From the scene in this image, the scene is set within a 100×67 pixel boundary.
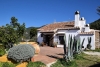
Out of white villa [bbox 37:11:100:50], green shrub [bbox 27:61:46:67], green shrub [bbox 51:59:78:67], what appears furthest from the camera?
white villa [bbox 37:11:100:50]

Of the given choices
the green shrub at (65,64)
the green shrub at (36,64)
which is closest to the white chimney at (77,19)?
the green shrub at (65,64)

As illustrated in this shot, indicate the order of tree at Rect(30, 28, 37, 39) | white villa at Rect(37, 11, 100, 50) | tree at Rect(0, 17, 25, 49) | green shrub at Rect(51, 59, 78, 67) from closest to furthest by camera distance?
green shrub at Rect(51, 59, 78, 67), tree at Rect(0, 17, 25, 49), white villa at Rect(37, 11, 100, 50), tree at Rect(30, 28, 37, 39)

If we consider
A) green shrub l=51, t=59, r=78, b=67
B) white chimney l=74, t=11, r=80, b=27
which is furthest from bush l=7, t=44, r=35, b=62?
white chimney l=74, t=11, r=80, b=27

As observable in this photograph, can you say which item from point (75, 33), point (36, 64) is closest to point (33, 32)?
point (75, 33)

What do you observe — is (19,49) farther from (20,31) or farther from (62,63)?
(20,31)

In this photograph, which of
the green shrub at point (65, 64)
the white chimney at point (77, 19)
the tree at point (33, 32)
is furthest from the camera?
the tree at point (33, 32)

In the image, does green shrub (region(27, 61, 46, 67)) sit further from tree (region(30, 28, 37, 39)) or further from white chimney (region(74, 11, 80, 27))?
tree (region(30, 28, 37, 39))

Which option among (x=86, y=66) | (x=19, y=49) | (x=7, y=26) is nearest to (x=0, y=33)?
(x=7, y=26)

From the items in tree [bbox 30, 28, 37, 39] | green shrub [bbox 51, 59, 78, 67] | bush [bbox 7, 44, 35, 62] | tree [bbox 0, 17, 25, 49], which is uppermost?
tree [bbox 30, 28, 37, 39]

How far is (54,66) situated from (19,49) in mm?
3656

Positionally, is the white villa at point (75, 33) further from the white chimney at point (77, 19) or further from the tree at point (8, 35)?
the tree at point (8, 35)

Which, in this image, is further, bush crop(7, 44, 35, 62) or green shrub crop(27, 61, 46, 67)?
bush crop(7, 44, 35, 62)

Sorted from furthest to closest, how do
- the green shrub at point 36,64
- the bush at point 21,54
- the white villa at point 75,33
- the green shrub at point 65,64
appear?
the white villa at point 75,33 → the bush at point 21,54 → the green shrub at point 65,64 → the green shrub at point 36,64

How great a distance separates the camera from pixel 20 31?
19547mm
